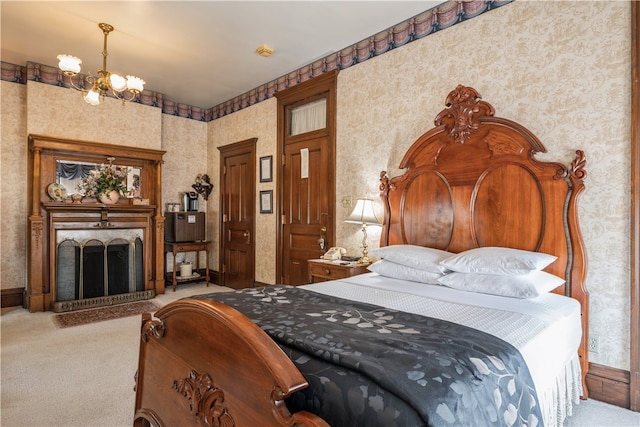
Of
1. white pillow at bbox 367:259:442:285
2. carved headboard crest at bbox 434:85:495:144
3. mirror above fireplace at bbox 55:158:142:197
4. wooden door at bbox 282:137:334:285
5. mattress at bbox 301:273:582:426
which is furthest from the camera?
mirror above fireplace at bbox 55:158:142:197

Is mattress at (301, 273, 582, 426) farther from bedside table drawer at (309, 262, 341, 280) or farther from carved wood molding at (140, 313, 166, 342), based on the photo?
carved wood molding at (140, 313, 166, 342)

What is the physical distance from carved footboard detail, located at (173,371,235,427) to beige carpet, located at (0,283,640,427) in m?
1.04

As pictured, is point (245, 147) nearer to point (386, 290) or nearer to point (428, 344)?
point (386, 290)

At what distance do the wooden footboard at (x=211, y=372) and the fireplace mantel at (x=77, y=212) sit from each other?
352 centimetres

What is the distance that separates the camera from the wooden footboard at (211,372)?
955 mm

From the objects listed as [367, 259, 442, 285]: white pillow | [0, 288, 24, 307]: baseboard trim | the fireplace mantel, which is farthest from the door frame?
[0, 288, 24, 307]: baseboard trim

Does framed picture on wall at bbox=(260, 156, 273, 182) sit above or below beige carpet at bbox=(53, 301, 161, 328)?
above

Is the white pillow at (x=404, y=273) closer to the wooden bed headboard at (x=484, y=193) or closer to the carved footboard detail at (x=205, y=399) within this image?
the wooden bed headboard at (x=484, y=193)

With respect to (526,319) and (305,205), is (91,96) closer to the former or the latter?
(305,205)

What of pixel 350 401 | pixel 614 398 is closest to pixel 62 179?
pixel 350 401

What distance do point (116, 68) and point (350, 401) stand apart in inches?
194

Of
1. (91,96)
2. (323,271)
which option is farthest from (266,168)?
(91,96)

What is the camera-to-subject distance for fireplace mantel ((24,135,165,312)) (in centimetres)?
416

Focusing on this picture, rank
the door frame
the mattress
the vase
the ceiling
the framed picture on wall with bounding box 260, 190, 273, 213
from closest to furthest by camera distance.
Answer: the mattress < the ceiling < the door frame < the vase < the framed picture on wall with bounding box 260, 190, 273, 213
